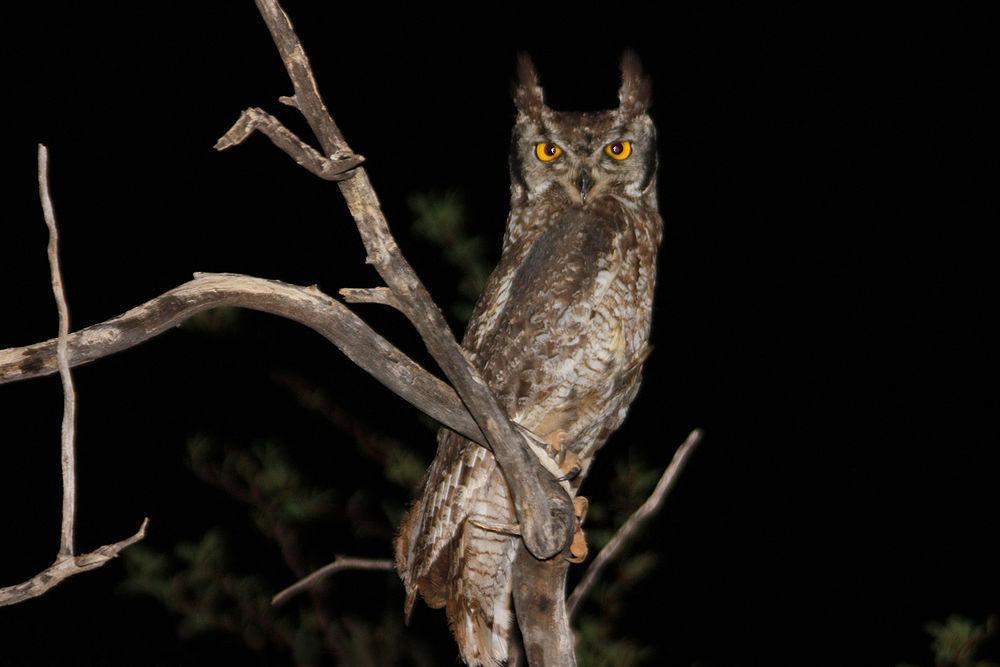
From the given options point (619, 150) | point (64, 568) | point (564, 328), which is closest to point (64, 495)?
point (64, 568)

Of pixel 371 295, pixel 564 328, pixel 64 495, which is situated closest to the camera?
pixel 64 495

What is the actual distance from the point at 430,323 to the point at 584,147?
0.91 meters

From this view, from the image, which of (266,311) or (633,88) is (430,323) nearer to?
(266,311)

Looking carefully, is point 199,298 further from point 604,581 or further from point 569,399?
point 604,581

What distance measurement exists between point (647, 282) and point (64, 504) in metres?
1.20

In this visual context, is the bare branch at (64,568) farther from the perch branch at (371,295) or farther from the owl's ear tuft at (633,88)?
the owl's ear tuft at (633,88)

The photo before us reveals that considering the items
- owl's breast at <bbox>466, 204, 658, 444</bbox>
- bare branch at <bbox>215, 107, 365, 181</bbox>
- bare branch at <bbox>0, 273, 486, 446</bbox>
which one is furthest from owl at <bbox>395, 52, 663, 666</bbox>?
bare branch at <bbox>215, 107, 365, 181</bbox>

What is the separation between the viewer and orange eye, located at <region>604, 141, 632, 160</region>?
1.86 metres

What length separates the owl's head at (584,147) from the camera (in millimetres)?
1858

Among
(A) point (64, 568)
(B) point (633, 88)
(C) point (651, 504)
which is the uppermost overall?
(B) point (633, 88)

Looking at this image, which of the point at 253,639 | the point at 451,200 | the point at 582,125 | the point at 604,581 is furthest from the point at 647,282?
the point at 253,639

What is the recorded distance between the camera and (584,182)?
1.84 meters

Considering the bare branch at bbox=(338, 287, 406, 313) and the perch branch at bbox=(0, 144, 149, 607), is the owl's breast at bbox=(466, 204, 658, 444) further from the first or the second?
the perch branch at bbox=(0, 144, 149, 607)

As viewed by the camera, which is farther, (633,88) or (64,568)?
(633,88)
